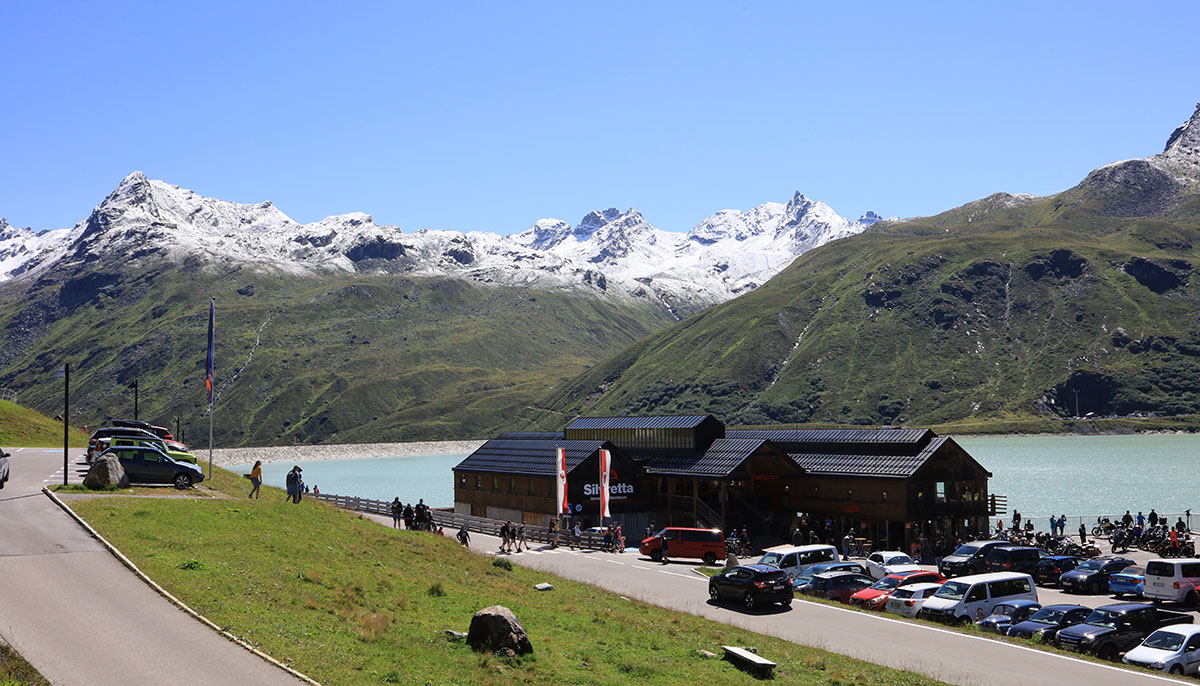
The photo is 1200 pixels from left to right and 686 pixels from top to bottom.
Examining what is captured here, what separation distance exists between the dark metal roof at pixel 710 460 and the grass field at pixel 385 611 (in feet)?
81.8

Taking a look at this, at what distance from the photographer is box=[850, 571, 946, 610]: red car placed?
36.7 m

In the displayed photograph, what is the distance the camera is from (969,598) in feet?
113

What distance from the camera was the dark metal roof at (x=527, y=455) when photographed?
64.6 meters

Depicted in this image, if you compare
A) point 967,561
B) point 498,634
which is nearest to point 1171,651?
point 967,561

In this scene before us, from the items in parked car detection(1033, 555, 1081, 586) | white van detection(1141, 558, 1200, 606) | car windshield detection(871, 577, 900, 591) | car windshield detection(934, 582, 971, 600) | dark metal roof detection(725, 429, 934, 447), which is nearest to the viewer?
car windshield detection(934, 582, 971, 600)

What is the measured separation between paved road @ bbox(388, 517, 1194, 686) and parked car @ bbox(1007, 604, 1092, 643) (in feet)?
6.36

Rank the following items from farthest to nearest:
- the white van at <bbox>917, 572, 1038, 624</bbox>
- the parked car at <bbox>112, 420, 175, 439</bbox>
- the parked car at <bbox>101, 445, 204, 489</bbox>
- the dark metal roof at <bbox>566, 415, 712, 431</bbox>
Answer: the parked car at <bbox>112, 420, 175, 439</bbox>, the dark metal roof at <bbox>566, 415, 712, 431</bbox>, the parked car at <bbox>101, 445, 204, 489</bbox>, the white van at <bbox>917, 572, 1038, 624</bbox>

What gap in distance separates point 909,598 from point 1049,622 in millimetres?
5532

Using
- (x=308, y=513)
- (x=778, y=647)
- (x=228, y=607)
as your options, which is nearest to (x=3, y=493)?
(x=308, y=513)

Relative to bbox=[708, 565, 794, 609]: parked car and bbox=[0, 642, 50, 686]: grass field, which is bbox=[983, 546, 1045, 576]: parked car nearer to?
bbox=[708, 565, 794, 609]: parked car

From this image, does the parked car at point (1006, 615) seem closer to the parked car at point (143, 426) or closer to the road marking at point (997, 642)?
the road marking at point (997, 642)

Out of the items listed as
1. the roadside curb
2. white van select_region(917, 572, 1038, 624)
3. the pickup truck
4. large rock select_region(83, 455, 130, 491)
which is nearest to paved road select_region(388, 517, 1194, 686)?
white van select_region(917, 572, 1038, 624)

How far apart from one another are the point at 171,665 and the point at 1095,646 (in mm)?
27367

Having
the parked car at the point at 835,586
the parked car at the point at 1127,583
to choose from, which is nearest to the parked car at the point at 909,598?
the parked car at the point at 835,586
